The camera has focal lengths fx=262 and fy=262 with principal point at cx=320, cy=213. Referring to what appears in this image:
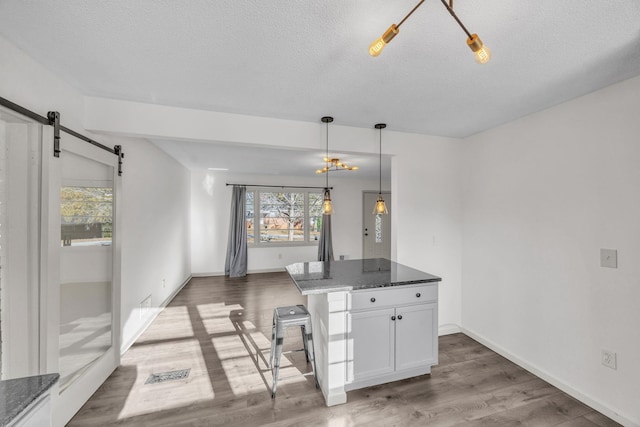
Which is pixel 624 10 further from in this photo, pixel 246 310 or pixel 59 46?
pixel 246 310

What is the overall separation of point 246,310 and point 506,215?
11.8 feet

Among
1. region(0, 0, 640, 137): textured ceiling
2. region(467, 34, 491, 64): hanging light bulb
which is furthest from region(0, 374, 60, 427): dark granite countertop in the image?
region(467, 34, 491, 64): hanging light bulb

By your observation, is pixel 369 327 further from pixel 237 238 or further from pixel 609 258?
pixel 237 238

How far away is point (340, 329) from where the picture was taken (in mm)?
2051

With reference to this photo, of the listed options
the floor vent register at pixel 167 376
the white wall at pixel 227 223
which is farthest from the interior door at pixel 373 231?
the floor vent register at pixel 167 376

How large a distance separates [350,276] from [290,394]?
1.06m

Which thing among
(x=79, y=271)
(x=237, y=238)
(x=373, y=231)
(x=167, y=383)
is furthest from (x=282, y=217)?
(x=79, y=271)

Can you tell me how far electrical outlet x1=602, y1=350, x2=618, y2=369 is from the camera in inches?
74.9

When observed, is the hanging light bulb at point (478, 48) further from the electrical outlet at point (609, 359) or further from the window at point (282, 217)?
the window at point (282, 217)

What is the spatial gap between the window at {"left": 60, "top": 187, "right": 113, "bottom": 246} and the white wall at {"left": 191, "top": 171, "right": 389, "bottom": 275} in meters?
3.70

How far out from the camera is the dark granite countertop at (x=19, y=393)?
703 millimetres

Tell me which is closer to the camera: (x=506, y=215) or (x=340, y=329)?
(x=340, y=329)

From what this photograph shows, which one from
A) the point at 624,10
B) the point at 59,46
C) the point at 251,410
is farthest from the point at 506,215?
the point at 59,46

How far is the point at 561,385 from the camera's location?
2209mm
